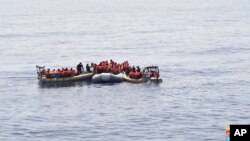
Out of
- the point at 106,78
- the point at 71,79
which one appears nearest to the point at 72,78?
the point at 71,79

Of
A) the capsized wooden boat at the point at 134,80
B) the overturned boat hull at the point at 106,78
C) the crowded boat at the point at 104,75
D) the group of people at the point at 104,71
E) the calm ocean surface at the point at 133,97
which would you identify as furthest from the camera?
the group of people at the point at 104,71

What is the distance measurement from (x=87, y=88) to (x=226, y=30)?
101885 millimetres

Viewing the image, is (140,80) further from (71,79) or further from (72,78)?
(71,79)

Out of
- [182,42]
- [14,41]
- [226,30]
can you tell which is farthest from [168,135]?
[226,30]

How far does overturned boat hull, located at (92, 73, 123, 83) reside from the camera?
327ft

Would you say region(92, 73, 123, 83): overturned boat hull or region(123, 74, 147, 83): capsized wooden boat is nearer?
region(92, 73, 123, 83): overturned boat hull

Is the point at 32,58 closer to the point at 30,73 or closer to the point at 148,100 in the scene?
the point at 30,73

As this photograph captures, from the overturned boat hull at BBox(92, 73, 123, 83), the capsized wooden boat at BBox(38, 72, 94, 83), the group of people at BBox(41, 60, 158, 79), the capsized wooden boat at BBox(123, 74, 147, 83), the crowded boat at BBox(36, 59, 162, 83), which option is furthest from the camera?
the group of people at BBox(41, 60, 158, 79)

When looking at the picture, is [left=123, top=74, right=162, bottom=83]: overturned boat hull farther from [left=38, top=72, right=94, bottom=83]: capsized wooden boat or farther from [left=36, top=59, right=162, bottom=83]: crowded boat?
[left=38, top=72, right=94, bottom=83]: capsized wooden boat

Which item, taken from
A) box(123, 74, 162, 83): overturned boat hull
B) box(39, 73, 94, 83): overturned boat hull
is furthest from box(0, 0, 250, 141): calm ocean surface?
box(39, 73, 94, 83): overturned boat hull

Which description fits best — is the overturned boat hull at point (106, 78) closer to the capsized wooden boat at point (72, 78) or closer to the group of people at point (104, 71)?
the group of people at point (104, 71)

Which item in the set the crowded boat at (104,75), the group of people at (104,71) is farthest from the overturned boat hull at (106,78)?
the group of people at (104,71)

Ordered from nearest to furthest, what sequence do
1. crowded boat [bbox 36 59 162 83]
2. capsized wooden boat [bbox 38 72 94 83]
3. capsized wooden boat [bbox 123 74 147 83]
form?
capsized wooden boat [bbox 123 74 147 83], crowded boat [bbox 36 59 162 83], capsized wooden boat [bbox 38 72 94 83]

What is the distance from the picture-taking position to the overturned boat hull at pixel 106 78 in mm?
99562
